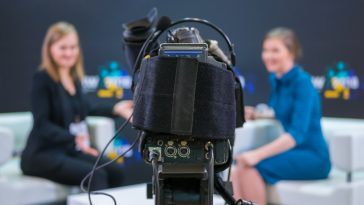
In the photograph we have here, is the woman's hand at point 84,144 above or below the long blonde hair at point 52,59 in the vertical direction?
below

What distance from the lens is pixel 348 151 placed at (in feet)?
11.4

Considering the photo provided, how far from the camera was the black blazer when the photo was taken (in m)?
3.74

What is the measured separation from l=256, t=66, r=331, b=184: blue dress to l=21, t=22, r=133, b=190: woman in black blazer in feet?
3.30

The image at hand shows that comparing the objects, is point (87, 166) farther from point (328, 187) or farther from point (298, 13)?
point (298, 13)

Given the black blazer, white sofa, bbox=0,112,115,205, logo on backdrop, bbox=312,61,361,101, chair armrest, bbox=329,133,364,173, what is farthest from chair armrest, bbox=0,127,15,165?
logo on backdrop, bbox=312,61,361,101

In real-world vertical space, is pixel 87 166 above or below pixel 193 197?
below

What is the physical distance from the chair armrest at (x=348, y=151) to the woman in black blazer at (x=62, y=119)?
1324mm

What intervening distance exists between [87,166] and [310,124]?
56.1 inches

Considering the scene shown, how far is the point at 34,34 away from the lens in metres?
5.02

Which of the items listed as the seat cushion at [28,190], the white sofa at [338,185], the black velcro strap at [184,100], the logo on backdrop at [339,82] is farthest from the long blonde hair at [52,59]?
the black velcro strap at [184,100]

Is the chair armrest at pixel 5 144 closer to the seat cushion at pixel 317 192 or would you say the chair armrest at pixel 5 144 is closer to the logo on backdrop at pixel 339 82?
the seat cushion at pixel 317 192

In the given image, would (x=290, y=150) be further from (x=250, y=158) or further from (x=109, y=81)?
(x=109, y=81)

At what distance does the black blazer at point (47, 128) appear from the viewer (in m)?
3.74

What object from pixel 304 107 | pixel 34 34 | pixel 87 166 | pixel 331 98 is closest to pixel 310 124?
pixel 304 107
